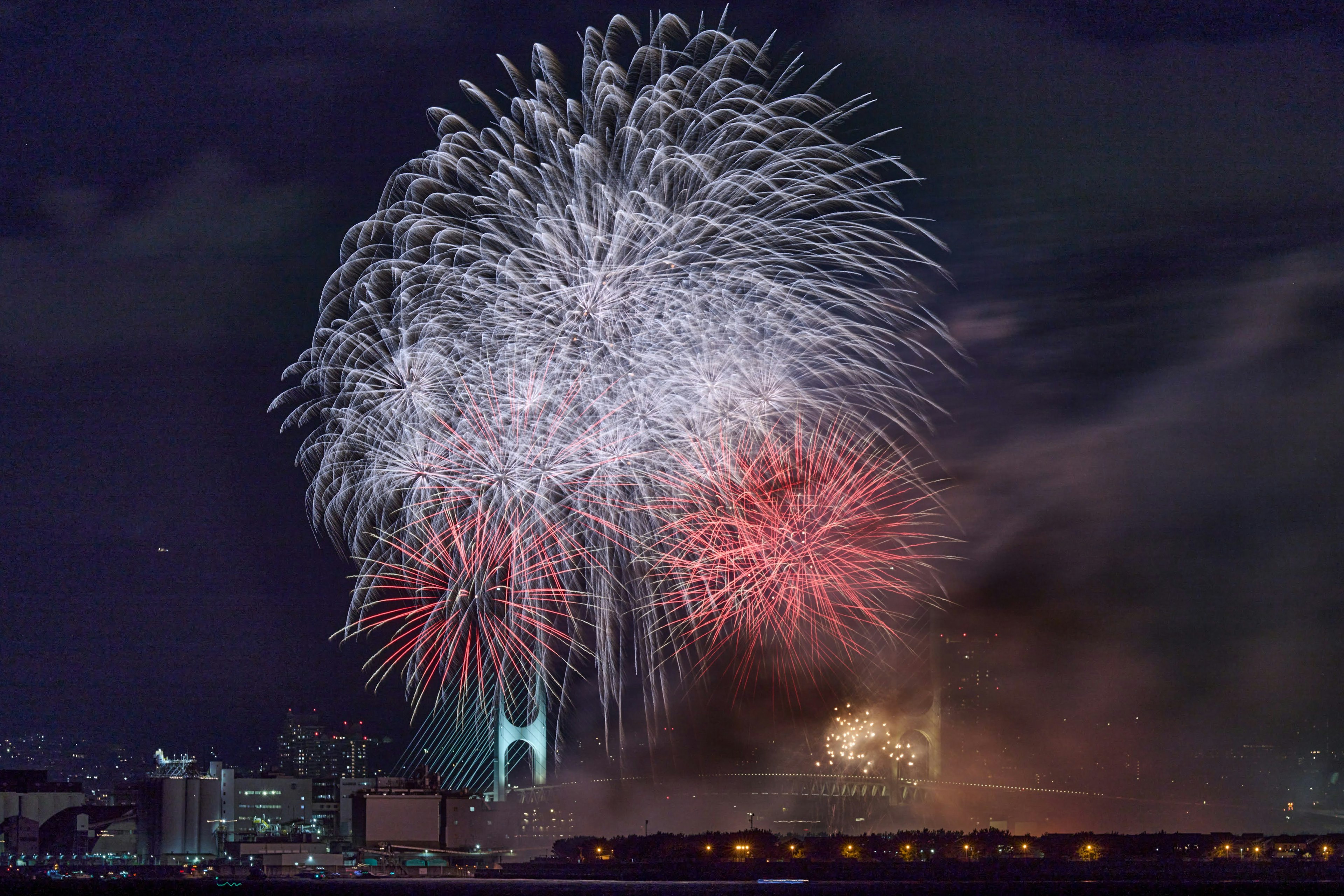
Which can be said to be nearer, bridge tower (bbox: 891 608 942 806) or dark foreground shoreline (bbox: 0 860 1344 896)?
dark foreground shoreline (bbox: 0 860 1344 896)

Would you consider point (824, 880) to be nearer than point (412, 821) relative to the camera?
Yes

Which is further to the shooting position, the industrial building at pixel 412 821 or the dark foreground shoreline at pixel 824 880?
the industrial building at pixel 412 821

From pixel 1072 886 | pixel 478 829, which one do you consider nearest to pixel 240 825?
pixel 478 829

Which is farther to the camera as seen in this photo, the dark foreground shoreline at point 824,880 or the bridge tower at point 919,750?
the bridge tower at point 919,750

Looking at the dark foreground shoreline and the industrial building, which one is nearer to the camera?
the dark foreground shoreline

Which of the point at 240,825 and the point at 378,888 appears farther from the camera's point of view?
the point at 240,825

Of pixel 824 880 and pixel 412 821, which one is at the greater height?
pixel 412 821

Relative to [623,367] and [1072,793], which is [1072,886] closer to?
[623,367]

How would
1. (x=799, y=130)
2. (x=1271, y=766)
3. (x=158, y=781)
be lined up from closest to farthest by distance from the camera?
1. (x=799, y=130)
2. (x=158, y=781)
3. (x=1271, y=766)

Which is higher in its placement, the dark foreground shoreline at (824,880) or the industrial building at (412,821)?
the industrial building at (412,821)

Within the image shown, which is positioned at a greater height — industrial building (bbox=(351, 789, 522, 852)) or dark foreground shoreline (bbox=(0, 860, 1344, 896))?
industrial building (bbox=(351, 789, 522, 852))

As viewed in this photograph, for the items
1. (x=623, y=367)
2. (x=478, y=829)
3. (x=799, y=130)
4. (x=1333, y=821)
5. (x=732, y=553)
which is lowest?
(x=1333, y=821)
